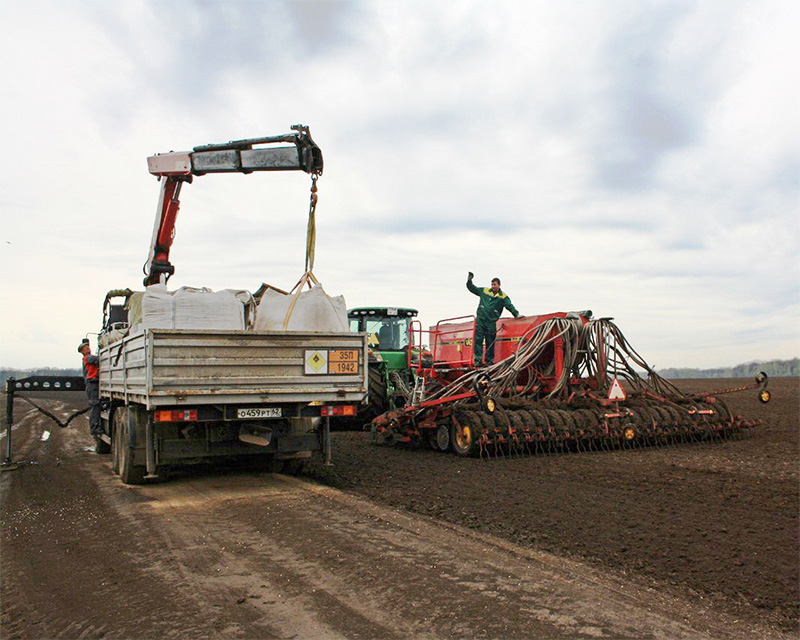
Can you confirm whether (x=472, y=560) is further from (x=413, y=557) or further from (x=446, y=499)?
(x=446, y=499)

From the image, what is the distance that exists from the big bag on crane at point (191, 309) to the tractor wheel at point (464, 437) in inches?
152

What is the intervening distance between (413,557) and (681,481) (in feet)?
14.2

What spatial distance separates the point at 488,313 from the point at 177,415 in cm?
635

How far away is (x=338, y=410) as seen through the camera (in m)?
8.48

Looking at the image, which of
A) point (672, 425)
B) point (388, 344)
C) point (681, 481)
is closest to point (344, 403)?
point (681, 481)

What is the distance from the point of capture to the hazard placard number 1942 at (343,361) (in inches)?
330

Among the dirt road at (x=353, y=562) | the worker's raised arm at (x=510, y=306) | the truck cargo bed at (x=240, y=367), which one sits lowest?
the dirt road at (x=353, y=562)

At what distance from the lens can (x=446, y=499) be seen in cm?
741

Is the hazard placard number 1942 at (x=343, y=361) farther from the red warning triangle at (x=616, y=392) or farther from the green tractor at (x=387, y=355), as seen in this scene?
the green tractor at (x=387, y=355)

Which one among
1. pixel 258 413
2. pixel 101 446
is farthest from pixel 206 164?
pixel 101 446

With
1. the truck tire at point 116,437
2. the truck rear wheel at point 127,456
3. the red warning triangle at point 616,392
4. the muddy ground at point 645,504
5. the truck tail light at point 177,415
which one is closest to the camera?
the muddy ground at point 645,504

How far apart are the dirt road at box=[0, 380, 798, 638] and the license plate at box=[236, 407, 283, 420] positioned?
0.85 m

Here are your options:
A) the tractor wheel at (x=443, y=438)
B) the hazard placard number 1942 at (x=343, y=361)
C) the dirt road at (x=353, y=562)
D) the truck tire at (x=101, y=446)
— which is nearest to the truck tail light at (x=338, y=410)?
the hazard placard number 1942 at (x=343, y=361)

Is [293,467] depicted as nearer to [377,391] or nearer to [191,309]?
[191,309]
